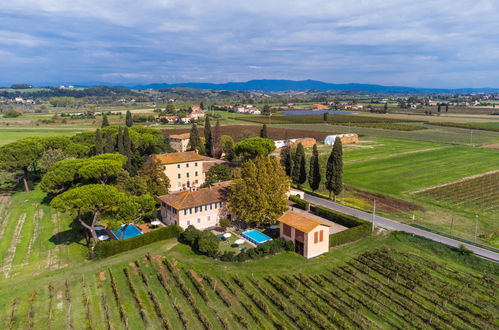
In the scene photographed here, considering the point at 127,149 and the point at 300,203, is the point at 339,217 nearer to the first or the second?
the point at 300,203

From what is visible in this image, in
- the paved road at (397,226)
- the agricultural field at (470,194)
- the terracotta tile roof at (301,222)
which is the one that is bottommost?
the paved road at (397,226)

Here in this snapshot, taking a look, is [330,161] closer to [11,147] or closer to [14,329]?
[14,329]

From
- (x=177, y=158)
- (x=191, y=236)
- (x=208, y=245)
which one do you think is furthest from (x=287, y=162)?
(x=208, y=245)

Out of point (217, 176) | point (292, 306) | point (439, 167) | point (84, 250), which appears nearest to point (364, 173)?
point (439, 167)

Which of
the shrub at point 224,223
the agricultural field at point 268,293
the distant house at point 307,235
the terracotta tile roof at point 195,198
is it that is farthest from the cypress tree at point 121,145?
the distant house at point 307,235

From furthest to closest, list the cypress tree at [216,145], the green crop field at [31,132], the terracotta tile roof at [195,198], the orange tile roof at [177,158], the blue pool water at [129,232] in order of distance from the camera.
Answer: the green crop field at [31,132] < the cypress tree at [216,145] < the orange tile roof at [177,158] < the terracotta tile roof at [195,198] < the blue pool water at [129,232]

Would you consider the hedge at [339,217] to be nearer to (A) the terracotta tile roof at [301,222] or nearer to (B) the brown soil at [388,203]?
(A) the terracotta tile roof at [301,222]
